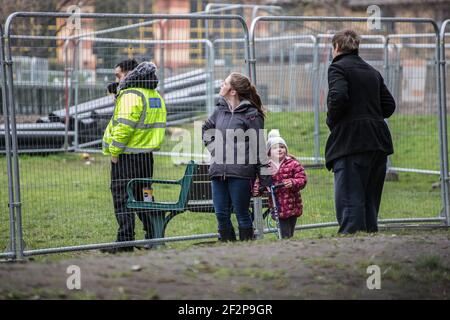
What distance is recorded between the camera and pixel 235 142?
8156mm

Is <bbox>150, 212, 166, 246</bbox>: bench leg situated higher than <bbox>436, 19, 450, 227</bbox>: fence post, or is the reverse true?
<bbox>436, 19, 450, 227</bbox>: fence post

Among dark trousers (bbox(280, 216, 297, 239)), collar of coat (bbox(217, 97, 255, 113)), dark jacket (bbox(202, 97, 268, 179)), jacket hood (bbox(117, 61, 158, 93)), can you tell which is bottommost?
dark trousers (bbox(280, 216, 297, 239))

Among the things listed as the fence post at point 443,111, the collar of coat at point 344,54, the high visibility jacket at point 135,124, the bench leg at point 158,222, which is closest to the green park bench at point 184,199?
the bench leg at point 158,222

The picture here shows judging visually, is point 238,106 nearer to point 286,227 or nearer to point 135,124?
point 135,124

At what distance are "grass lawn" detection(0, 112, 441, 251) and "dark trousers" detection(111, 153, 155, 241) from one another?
0.38 meters

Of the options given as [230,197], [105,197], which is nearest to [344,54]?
[230,197]

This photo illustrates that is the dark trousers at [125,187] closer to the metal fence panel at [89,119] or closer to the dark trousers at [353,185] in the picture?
the metal fence panel at [89,119]

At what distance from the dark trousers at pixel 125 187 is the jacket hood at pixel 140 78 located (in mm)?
687

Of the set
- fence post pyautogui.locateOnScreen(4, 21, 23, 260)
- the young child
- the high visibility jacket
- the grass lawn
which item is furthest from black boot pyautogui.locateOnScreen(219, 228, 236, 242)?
fence post pyautogui.locateOnScreen(4, 21, 23, 260)

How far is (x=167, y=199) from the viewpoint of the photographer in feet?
38.5

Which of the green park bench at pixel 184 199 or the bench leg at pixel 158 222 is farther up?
the green park bench at pixel 184 199

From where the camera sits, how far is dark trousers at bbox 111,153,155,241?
9133 millimetres

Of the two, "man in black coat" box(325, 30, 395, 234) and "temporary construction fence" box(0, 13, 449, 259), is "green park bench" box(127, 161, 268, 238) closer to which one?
"temporary construction fence" box(0, 13, 449, 259)

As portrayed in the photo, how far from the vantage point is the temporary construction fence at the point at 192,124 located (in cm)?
965
